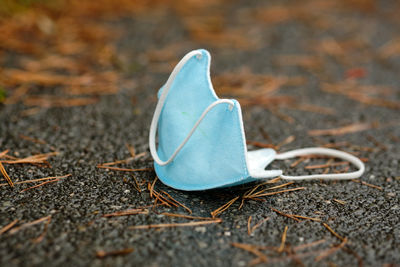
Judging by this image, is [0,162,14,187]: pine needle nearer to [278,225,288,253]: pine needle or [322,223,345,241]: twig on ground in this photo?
[278,225,288,253]: pine needle

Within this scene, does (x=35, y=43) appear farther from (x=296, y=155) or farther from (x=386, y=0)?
(x=386, y=0)

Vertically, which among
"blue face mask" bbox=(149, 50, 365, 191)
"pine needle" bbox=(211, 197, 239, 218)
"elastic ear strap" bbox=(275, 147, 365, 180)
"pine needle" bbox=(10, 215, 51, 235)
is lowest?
"pine needle" bbox=(211, 197, 239, 218)

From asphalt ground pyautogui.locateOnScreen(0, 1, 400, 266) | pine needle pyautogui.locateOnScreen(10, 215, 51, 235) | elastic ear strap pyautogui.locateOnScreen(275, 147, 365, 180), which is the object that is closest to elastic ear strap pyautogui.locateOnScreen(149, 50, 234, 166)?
asphalt ground pyautogui.locateOnScreen(0, 1, 400, 266)

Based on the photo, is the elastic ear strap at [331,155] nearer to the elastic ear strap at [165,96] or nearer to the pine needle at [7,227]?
the elastic ear strap at [165,96]

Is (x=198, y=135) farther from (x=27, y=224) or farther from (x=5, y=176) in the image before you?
(x=5, y=176)

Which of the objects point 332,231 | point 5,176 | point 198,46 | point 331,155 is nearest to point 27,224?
point 5,176

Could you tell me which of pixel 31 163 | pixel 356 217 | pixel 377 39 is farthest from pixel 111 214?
pixel 377 39

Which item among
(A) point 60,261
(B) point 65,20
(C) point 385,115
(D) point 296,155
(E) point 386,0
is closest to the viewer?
(A) point 60,261
